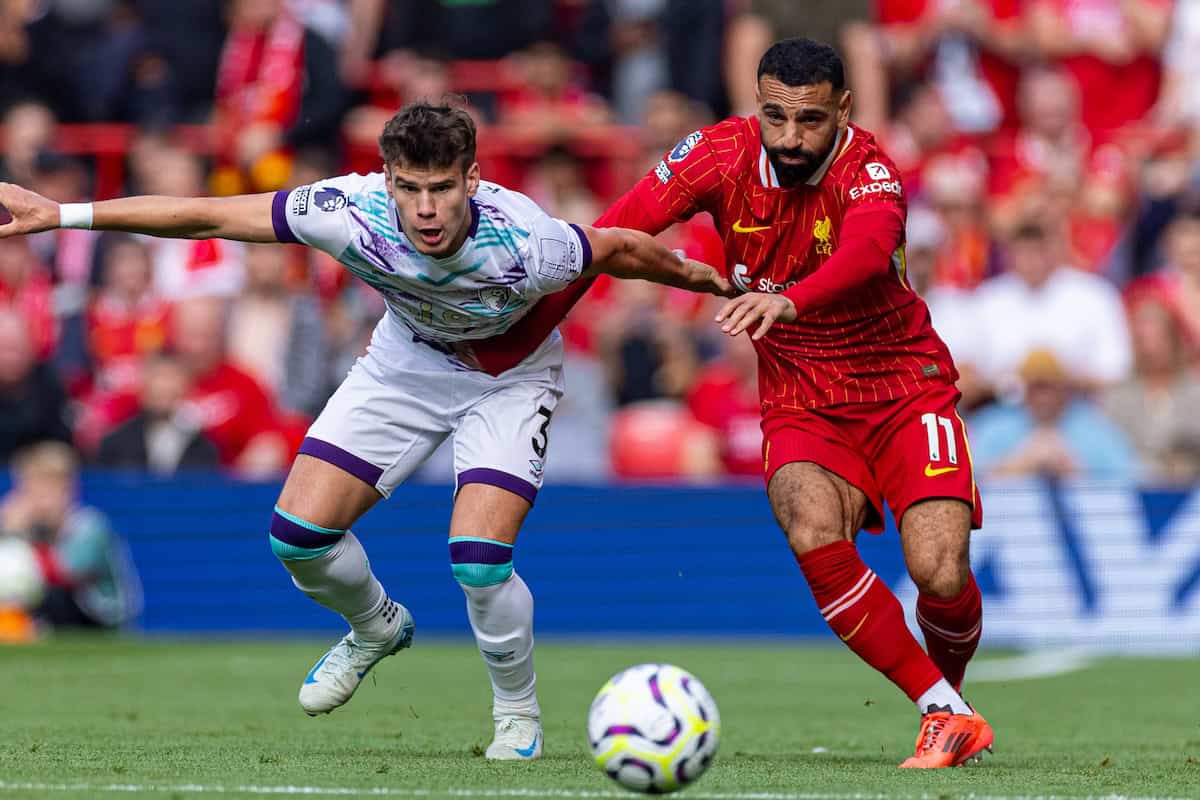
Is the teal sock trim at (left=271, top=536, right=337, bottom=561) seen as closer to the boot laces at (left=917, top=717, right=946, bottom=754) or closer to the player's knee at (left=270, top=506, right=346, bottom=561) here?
the player's knee at (left=270, top=506, right=346, bottom=561)

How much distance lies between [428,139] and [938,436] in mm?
2280

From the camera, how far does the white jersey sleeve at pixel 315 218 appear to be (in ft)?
23.7

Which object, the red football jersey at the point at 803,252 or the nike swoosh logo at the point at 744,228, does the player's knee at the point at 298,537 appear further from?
the nike swoosh logo at the point at 744,228

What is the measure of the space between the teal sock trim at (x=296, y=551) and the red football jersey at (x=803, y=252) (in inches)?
66.9

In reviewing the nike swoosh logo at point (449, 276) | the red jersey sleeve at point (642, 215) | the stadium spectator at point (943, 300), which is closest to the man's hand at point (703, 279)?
the red jersey sleeve at point (642, 215)

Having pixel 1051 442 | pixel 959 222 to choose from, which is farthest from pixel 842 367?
pixel 959 222

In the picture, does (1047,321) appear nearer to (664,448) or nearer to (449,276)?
(664,448)

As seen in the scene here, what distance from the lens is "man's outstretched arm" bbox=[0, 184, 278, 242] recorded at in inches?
278

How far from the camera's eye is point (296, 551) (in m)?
7.71

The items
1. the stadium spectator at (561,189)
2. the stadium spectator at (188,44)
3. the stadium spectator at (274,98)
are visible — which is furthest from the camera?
the stadium spectator at (188,44)

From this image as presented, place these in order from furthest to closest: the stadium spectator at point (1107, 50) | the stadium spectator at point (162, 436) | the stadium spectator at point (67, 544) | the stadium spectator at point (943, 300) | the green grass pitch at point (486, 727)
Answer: the stadium spectator at point (1107, 50) → the stadium spectator at point (162, 436) → the stadium spectator at point (943, 300) → the stadium spectator at point (67, 544) → the green grass pitch at point (486, 727)

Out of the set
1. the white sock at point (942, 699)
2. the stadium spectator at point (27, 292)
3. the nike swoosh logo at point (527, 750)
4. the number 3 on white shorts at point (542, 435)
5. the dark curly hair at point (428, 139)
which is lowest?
the nike swoosh logo at point (527, 750)

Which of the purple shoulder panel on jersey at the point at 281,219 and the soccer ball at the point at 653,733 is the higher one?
the purple shoulder panel on jersey at the point at 281,219

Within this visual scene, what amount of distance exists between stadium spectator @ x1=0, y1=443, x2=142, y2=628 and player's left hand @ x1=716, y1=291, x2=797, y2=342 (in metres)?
8.56
